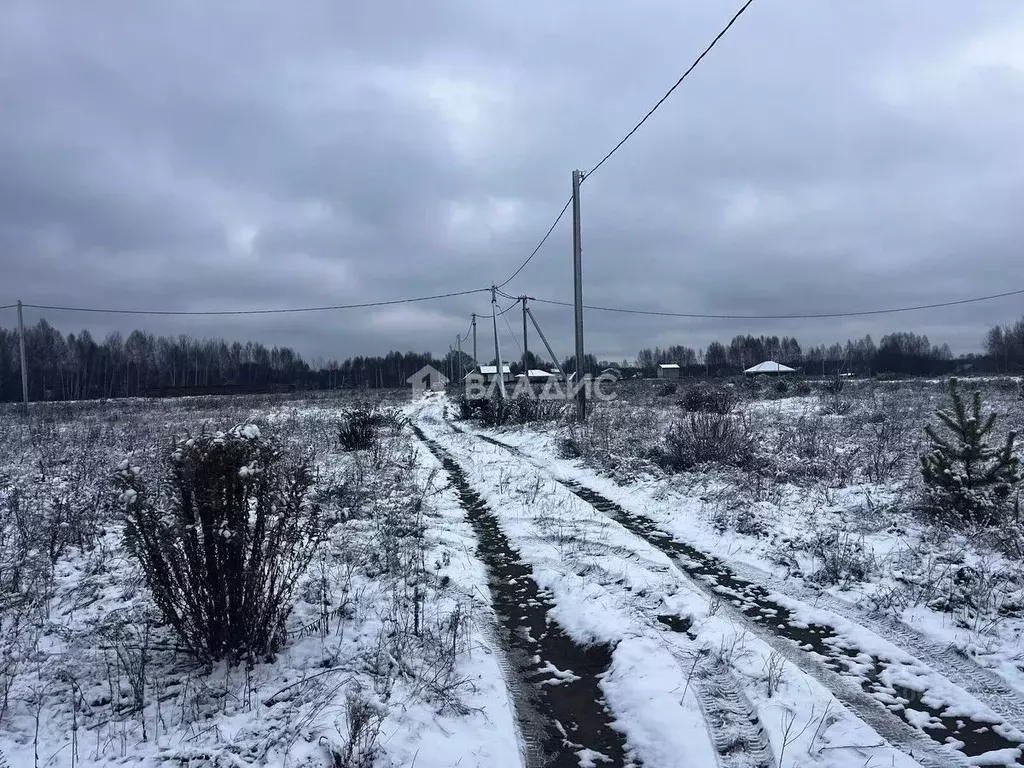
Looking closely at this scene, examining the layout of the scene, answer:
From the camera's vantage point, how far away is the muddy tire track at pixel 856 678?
108 inches

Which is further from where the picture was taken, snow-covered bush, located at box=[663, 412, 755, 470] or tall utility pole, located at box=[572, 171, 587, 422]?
tall utility pole, located at box=[572, 171, 587, 422]

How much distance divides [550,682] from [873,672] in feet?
6.31

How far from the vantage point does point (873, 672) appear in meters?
3.45

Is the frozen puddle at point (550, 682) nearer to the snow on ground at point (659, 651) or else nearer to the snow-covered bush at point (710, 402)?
the snow on ground at point (659, 651)

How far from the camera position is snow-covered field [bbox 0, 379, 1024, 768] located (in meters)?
2.83

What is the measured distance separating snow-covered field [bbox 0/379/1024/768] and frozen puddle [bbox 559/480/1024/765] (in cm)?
2

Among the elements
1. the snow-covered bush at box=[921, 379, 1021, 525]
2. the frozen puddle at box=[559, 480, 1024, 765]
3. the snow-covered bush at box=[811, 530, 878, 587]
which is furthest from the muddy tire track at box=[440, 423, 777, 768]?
the snow-covered bush at box=[921, 379, 1021, 525]

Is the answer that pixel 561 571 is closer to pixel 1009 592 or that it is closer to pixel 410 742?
pixel 410 742

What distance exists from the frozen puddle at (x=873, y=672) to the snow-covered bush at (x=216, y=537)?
343 cm

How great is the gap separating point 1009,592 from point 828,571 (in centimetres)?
119

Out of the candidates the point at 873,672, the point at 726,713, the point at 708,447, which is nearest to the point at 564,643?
the point at 726,713

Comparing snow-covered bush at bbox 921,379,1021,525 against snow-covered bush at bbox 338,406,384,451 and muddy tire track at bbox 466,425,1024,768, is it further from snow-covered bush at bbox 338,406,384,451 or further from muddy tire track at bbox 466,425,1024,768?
snow-covered bush at bbox 338,406,384,451

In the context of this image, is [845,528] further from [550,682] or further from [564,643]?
[550,682]

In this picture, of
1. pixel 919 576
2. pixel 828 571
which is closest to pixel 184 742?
pixel 828 571
